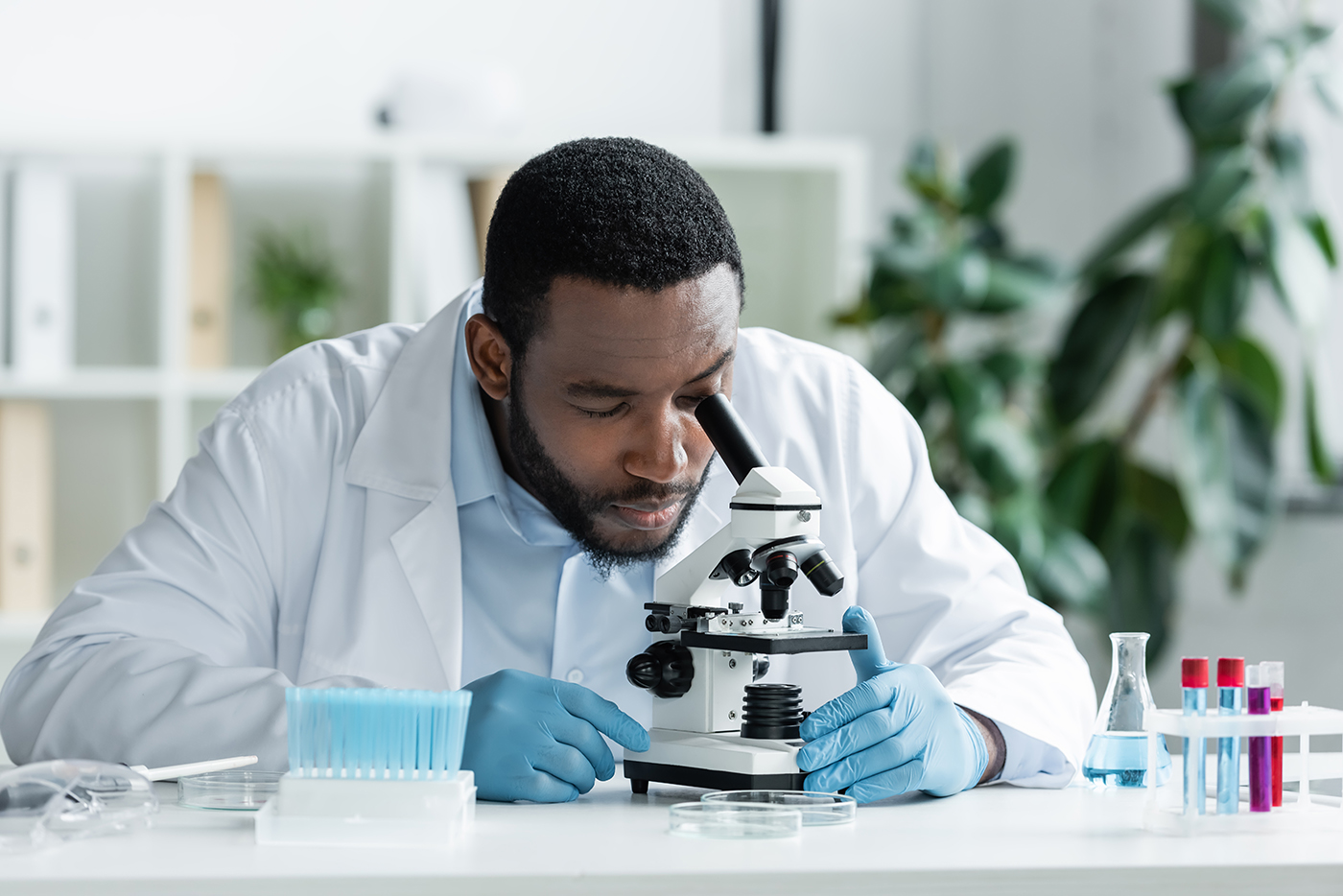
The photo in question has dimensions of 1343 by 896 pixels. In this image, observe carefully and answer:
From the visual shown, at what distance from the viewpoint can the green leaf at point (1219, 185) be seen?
2.72 meters

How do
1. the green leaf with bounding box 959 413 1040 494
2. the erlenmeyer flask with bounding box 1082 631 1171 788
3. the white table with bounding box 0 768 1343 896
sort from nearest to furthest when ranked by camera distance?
1. the white table with bounding box 0 768 1343 896
2. the erlenmeyer flask with bounding box 1082 631 1171 788
3. the green leaf with bounding box 959 413 1040 494

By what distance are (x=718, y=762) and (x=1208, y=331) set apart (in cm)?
200

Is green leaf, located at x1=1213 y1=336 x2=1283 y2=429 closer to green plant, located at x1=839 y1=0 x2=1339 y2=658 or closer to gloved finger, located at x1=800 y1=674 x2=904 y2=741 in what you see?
green plant, located at x1=839 y1=0 x2=1339 y2=658

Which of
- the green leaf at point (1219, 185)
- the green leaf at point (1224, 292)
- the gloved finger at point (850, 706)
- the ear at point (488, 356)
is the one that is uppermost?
the green leaf at point (1219, 185)

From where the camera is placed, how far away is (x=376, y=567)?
5.00ft

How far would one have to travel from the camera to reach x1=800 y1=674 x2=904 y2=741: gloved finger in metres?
1.14

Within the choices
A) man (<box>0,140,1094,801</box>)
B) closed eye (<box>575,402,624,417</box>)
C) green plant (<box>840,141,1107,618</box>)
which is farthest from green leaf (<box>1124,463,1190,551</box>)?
closed eye (<box>575,402,624,417</box>)

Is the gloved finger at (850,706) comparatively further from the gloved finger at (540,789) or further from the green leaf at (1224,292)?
the green leaf at (1224,292)

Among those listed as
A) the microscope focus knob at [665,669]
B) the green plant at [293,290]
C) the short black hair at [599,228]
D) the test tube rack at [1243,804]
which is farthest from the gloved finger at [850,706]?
the green plant at [293,290]

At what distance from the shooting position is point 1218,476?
2.79m

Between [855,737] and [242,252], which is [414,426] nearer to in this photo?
[855,737]

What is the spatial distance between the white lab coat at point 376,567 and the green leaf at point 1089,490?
127 centimetres

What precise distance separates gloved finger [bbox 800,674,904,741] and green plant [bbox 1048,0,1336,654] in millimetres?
1749

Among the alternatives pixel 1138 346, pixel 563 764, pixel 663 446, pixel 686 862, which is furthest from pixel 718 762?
pixel 1138 346
